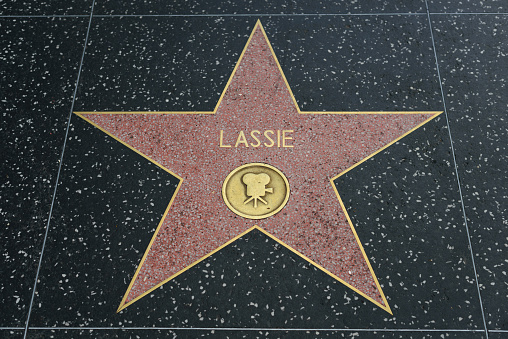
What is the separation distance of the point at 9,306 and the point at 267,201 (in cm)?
87

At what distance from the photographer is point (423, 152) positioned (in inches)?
56.9

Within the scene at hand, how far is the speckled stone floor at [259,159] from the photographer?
1.23 meters

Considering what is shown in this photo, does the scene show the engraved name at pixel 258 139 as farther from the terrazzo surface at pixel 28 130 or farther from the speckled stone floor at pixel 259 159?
the terrazzo surface at pixel 28 130

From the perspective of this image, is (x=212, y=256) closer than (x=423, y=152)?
Yes

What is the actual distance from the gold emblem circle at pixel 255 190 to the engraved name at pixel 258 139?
9cm

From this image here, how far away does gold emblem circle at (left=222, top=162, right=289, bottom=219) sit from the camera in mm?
1345

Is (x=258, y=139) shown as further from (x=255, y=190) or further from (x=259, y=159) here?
(x=255, y=190)

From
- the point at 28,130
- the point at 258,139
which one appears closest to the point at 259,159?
the point at 258,139

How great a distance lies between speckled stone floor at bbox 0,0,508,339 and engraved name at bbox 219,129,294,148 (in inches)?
0.7

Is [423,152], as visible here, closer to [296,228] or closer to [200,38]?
[296,228]

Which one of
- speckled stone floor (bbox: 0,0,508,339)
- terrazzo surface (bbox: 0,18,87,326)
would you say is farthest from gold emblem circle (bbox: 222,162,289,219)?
terrazzo surface (bbox: 0,18,87,326)

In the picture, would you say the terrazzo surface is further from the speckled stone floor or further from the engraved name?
the engraved name

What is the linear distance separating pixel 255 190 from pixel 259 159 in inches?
4.8

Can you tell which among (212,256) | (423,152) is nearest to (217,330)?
(212,256)
